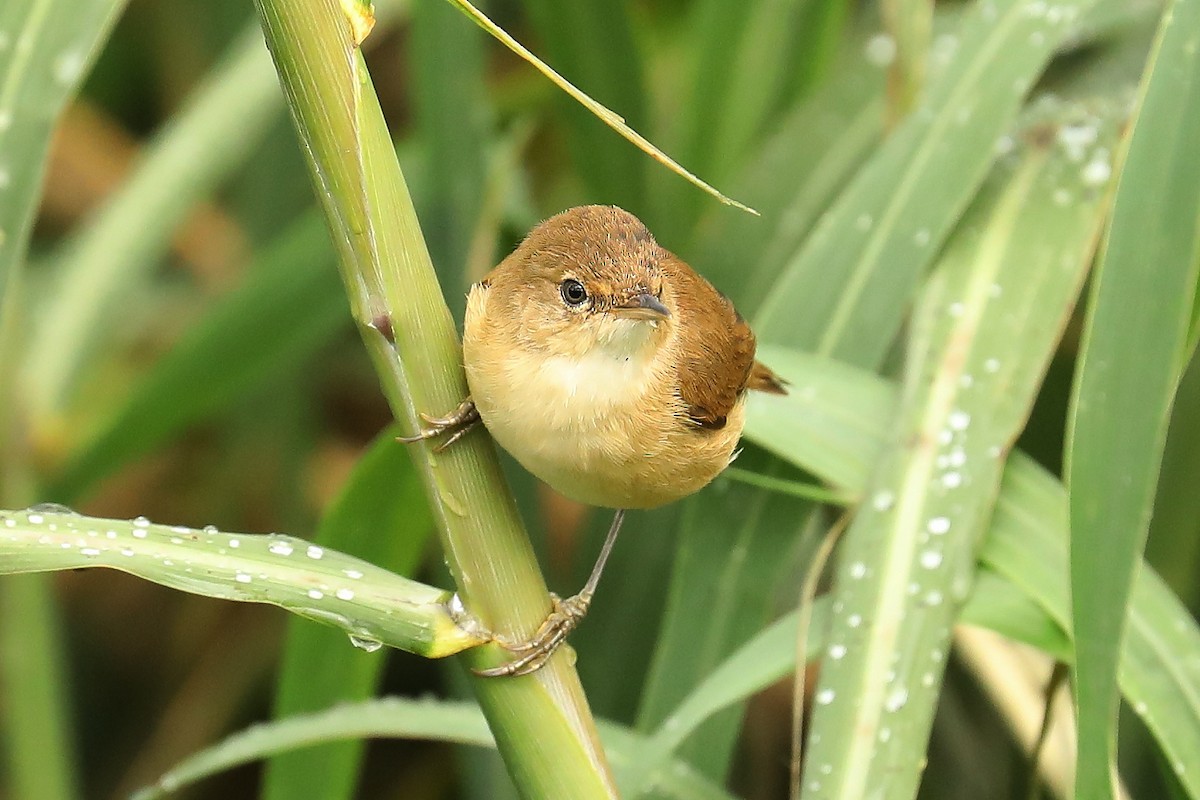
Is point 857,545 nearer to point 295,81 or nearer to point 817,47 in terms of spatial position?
point 295,81

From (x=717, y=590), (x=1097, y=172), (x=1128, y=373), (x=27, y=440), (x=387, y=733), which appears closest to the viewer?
(x=1128, y=373)

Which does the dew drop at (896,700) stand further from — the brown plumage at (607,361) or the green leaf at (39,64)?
the green leaf at (39,64)

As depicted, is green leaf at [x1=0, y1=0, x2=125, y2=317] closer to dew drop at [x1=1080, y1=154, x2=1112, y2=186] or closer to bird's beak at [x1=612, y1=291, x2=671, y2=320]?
bird's beak at [x1=612, y1=291, x2=671, y2=320]

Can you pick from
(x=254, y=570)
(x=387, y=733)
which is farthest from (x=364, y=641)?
(x=387, y=733)

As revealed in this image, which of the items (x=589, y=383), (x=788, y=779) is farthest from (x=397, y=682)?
(x=589, y=383)

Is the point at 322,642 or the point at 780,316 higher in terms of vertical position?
the point at 780,316

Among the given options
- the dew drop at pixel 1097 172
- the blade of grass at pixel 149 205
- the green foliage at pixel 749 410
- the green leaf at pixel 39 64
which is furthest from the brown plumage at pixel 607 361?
the blade of grass at pixel 149 205

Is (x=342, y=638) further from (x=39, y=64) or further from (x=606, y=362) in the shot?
(x=39, y=64)
